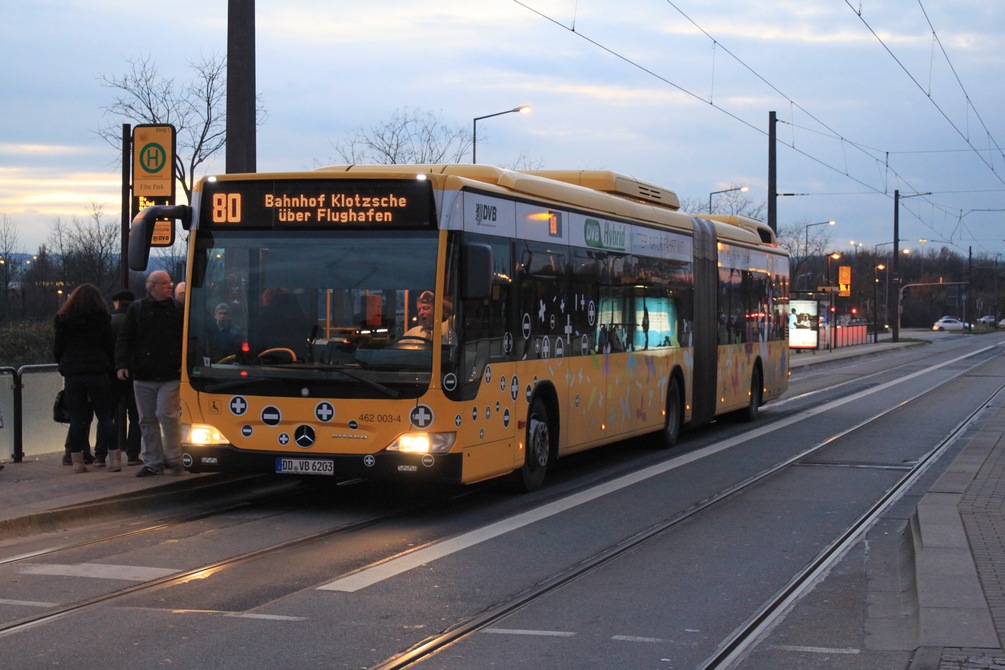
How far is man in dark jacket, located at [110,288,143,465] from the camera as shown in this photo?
40.3ft

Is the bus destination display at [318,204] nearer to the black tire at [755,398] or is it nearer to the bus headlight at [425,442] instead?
the bus headlight at [425,442]

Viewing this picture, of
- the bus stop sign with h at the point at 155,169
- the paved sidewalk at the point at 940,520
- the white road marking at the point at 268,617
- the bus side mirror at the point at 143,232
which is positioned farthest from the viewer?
the bus stop sign with h at the point at 155,169

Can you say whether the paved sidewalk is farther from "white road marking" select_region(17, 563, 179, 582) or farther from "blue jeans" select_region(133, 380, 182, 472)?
"white road marking" select_region(17, 563, 179, 582)

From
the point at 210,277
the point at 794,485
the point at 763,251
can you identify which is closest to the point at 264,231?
the point at 210,277

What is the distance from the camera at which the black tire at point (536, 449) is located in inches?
461

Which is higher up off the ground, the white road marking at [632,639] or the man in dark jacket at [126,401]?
the man in dark jacket at [126,401]

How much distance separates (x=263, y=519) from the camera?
1030 cm

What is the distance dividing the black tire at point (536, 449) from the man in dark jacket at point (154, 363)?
332cm

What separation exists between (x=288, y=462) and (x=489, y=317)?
2117mm

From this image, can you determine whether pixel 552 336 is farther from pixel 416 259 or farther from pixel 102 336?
pixel 102 336

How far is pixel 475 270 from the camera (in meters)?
10.1

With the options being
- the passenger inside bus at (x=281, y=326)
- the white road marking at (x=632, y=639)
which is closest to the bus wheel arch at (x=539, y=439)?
the passenger inside bus at (x=281, y=326)

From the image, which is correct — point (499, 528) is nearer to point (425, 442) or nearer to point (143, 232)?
point (425, 442)

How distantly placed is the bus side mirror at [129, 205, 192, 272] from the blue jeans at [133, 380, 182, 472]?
64.7 inches
